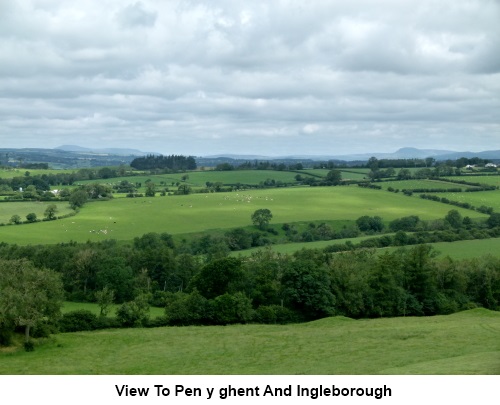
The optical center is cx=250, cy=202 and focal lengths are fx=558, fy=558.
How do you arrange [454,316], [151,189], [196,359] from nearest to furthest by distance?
[196,359], [454,316], [151,189]

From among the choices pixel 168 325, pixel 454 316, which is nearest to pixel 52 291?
pixel 168 325

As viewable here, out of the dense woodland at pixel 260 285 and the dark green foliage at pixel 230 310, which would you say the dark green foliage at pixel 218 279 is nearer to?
the dense woodland at pixel 260 285

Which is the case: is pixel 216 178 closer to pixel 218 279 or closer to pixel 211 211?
pixel 211 211

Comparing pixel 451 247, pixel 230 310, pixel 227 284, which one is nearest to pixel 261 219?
pixel 451 247

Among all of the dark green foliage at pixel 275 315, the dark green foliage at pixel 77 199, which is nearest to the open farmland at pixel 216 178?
the dark green foliage at pixel 77 199

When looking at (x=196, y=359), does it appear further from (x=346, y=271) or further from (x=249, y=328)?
(x=346, y=271)
